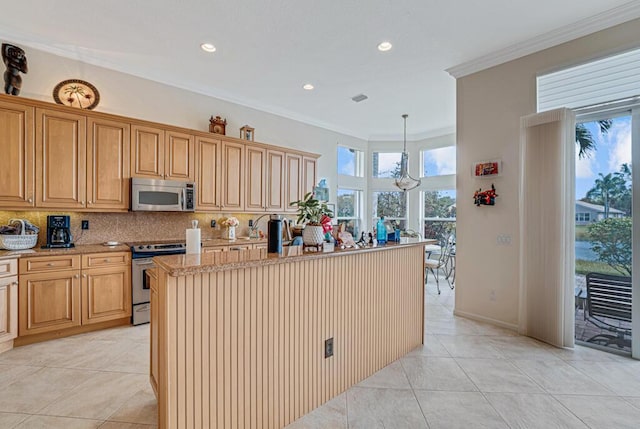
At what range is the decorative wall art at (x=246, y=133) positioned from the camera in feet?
16.1

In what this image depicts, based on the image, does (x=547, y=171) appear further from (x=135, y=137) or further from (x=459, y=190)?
(x=135, y=137)

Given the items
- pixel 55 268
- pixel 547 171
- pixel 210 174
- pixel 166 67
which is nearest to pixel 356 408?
pixel 547 171

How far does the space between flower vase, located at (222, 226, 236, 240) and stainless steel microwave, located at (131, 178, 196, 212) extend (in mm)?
739

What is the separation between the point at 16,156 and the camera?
10.1 ft

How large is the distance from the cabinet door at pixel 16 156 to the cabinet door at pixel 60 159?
0.06 meters

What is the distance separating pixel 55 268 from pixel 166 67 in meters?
2.68

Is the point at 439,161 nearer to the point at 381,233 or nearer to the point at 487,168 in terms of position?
the point at 487,168

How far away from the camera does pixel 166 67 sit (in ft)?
13.1

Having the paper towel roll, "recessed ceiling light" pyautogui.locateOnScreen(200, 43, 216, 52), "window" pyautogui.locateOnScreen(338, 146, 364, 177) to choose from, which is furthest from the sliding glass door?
"window" pyautogui.locateOnScreen(338, 146, 364, 177)

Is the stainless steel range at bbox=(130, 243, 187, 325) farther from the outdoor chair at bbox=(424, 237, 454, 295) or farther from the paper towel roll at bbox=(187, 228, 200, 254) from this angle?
the outdoor chair at bbox=(424, 237, 454, 295)

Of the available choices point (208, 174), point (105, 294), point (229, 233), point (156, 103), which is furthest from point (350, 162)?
point (105, 294)

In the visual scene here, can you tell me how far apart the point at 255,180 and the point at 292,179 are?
76cm

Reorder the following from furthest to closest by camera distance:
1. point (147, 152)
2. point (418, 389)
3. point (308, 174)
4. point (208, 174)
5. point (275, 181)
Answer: point (308, 174) < point (275, 181) < point (208, 174) < point (147, 152) < point (418, 389)

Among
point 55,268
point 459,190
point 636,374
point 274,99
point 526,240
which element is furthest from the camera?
point 274,99
